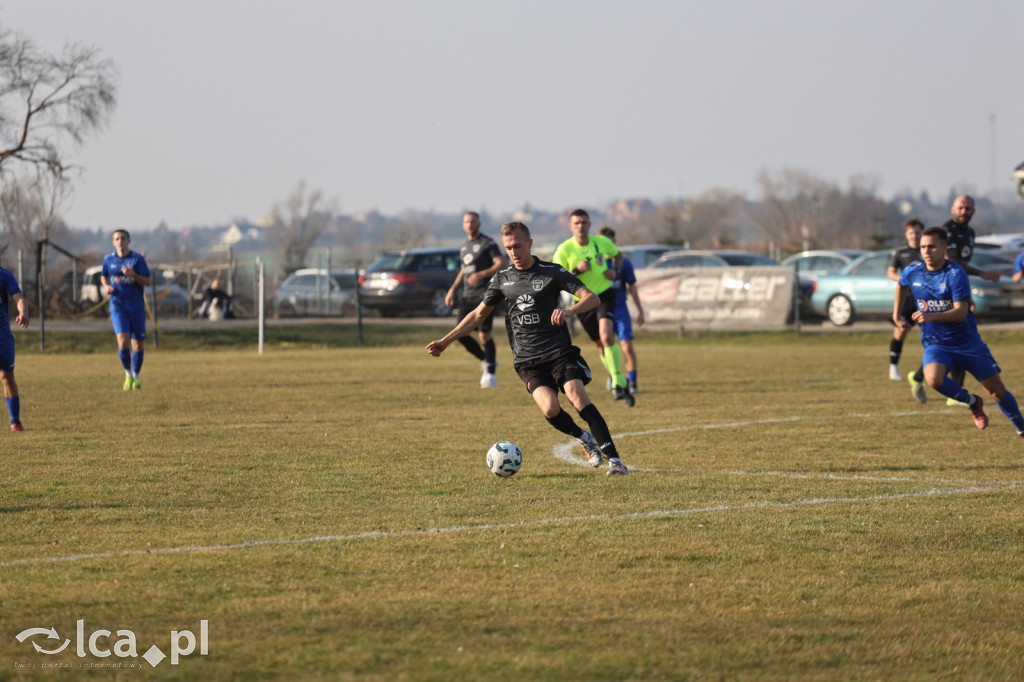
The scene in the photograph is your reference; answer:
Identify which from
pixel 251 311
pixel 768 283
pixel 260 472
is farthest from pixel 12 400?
pixel 251 311

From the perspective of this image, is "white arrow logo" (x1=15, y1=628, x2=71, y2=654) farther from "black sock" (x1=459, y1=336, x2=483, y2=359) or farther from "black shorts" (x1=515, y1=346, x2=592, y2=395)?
"black sock" (x1=459, y1=336, x2=483, y2=359)

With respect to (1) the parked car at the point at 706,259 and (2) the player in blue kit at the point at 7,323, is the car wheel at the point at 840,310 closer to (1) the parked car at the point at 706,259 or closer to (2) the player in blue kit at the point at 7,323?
(1) the parked car at the point at 706,259

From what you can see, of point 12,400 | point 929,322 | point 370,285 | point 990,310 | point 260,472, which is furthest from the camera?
point 370,285

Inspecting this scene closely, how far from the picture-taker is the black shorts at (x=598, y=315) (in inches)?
509

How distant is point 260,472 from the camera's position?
28.3ft

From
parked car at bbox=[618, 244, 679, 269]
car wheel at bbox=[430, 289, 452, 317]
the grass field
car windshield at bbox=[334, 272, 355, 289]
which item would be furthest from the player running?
car windshield at bbox=[334, 272, 355, 289]

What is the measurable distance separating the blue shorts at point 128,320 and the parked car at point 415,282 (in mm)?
15775

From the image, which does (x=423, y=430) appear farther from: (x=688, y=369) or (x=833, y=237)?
(x=833, y=237)

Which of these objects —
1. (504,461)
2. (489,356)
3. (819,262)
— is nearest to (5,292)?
(504,461)

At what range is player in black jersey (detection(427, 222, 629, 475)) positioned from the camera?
835cm

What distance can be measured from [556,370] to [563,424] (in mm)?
409

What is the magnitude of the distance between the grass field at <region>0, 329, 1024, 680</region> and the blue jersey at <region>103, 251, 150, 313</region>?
3.14m

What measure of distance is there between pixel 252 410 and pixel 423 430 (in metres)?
2.85

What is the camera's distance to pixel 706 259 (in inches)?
1133
